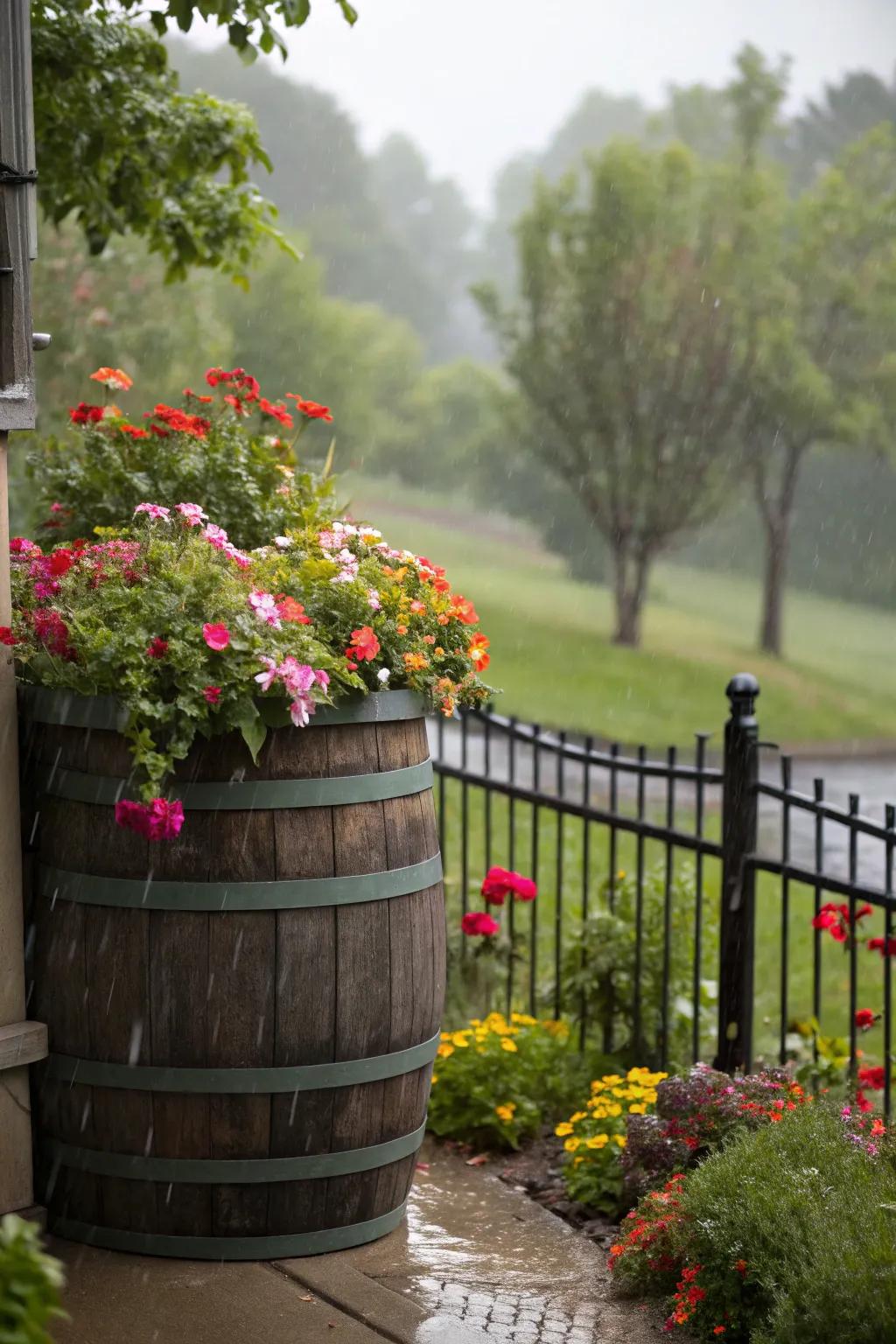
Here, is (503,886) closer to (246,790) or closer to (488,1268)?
(488,1268)

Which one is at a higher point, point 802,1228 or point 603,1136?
point 802,1228

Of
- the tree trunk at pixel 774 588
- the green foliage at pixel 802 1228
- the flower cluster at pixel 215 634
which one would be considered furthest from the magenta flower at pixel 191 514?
the tree trunk at pixel 774 588

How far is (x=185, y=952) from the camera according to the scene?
10.4ft

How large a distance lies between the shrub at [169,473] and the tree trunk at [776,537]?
23.3 m

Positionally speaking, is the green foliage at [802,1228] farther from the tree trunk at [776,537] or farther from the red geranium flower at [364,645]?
the tree trunk at [776,537]

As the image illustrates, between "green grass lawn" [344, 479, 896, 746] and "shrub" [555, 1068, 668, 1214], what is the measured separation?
49.1 ft

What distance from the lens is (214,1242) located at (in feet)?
10.8

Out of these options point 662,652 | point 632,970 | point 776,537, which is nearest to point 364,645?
point 632,970

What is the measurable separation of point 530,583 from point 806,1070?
33825mm

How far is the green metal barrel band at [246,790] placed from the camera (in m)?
3.18

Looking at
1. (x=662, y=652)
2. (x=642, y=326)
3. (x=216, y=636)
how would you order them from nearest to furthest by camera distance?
1. (x=216, y=636)
2. (x=642, y=326)
3. (x=662, y=652)

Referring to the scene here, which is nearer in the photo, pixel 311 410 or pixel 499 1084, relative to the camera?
pixel 499 1084

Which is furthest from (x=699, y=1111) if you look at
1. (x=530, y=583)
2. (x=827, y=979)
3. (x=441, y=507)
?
(x=441, y=507)

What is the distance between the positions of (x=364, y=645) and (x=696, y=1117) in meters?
1.60
